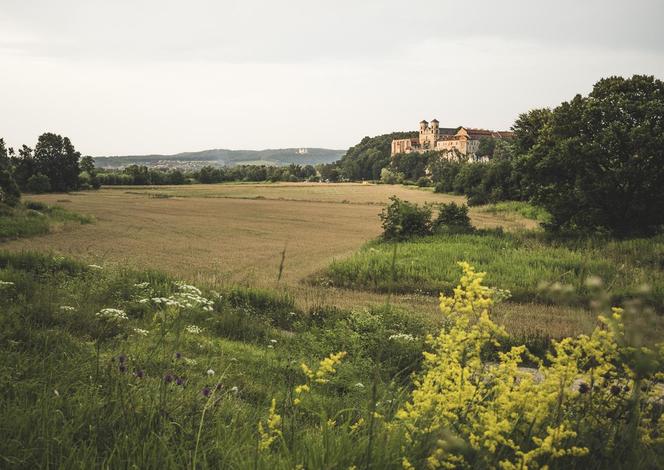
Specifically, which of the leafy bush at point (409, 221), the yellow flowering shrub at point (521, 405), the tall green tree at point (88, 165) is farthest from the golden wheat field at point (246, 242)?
the tall green tree at point (88, 165)

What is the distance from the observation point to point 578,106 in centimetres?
2933

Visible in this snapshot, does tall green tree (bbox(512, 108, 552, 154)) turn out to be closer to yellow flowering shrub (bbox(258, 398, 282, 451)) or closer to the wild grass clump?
the wild grass clump

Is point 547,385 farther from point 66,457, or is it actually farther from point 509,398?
point 66,457

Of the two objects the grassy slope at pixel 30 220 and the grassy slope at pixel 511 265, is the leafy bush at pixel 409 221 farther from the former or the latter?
the grassy slope at pixel 30 220

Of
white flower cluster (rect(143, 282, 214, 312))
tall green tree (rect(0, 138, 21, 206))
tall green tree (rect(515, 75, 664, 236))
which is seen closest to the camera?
white flower cluster (rect(143, 282, 214, 312))

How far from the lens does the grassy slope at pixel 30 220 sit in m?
32.9

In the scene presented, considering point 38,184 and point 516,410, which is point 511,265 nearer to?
point 516,410

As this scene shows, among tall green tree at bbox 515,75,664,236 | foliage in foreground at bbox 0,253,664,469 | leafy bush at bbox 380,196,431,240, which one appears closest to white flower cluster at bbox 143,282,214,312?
foliage in foreground at bbox 0,253,664,469

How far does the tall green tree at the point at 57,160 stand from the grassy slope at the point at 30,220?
1152 inches

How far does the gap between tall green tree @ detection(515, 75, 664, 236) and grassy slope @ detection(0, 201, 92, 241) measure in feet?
111

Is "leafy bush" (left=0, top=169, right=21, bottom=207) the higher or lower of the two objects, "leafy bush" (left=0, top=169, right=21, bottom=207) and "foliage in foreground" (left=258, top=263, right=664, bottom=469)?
the higher

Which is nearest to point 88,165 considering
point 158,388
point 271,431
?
point 158,388

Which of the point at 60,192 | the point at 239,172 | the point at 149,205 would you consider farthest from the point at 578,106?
the point at 239,172

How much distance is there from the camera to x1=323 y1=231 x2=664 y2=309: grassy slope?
20.1 m
